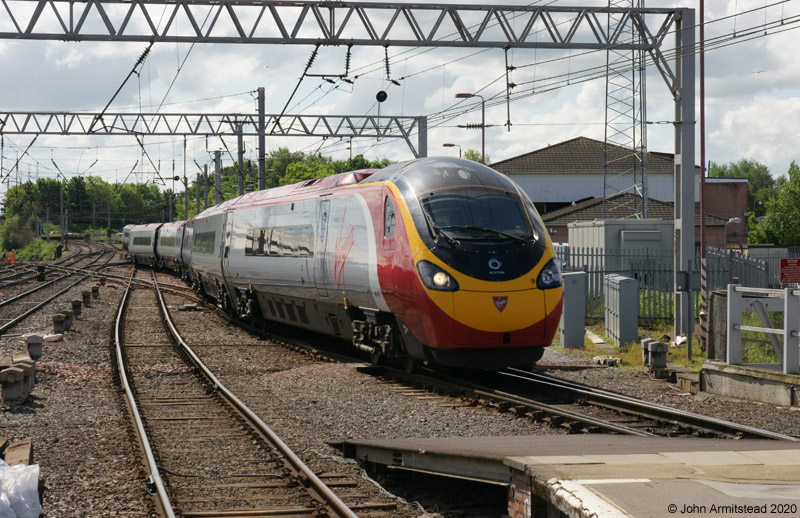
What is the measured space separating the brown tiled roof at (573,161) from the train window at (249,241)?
41440 mm

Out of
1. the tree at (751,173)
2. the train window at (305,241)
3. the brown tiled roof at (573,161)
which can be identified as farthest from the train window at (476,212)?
the tree at (751,173)

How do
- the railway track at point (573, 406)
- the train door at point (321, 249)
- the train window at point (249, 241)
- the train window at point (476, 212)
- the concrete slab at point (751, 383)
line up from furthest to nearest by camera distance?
Result: the train window at point (249, 241)
the train door at point (321, 249)
the train window at point (476, 212)
the concrete slab at point (751, 383)
the railway track at point (573, 406)

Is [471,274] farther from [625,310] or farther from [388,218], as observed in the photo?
[625,310]

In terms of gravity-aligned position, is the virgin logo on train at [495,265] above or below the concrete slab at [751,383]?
above

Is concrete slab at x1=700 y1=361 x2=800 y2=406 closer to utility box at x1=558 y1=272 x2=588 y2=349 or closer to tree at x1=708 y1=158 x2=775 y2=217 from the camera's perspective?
utility box at x1=558 y1=272 x2=588 y2=349

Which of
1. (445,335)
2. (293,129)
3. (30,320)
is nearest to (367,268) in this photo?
(445,335)

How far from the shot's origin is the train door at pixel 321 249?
15148 mm

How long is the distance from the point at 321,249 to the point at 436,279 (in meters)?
4.07

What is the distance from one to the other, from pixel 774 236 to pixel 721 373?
5373cm

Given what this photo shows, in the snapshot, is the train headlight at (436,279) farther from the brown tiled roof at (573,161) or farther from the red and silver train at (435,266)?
the brown tiled roof at (573,161)

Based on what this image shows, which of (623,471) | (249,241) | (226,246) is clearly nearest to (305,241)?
(249,241)

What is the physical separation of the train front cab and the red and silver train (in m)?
0.01

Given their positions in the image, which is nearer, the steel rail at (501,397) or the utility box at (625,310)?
the steel rail at (501,397)

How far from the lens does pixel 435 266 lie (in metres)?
11.7
